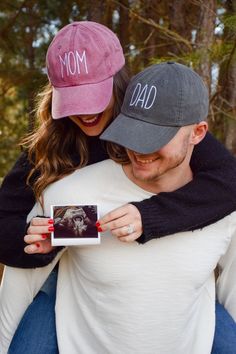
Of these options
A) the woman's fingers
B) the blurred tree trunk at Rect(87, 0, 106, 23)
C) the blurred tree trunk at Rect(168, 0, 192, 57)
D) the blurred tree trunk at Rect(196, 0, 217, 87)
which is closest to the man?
the woman's fingers

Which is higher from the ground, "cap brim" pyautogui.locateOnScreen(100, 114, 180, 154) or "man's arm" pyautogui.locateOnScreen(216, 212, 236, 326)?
"cap brim" pyautogui.locateOnScreen(100, 114, 180, 154)

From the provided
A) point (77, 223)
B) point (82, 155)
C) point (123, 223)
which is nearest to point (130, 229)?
point (123, 223)

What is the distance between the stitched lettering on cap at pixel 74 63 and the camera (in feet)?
6.91

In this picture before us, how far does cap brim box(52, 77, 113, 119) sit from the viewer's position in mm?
2086

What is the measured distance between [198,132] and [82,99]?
0.41m

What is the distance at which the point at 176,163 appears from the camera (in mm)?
1928

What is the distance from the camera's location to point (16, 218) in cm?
215

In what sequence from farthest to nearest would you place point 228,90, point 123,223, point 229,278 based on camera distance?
1. point 228,90
2. point 229,278
3. point 123,223

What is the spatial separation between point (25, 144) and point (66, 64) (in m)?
0.39

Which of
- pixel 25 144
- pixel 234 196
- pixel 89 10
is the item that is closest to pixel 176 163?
pixel 234 196

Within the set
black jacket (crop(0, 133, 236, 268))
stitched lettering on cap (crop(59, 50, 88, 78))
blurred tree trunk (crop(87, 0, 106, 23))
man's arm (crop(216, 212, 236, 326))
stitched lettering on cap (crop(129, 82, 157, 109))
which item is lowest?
man's arm (crop(216, 212, 236, 326))

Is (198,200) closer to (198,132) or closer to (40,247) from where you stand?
(198,132)

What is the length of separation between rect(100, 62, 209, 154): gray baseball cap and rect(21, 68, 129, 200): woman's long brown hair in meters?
0.20

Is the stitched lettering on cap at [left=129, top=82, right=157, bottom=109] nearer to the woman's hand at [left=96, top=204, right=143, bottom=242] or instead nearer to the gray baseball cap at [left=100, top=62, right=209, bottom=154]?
the gray baseball cap at [left=100, top=62, right=209, bottom=154]
